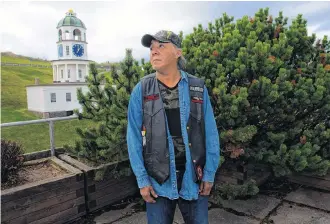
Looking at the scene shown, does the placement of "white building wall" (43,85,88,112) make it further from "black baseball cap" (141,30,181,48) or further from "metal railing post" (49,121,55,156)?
"black baseball cap" (141,30,181,48)

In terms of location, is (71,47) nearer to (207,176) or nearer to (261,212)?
(261,212)

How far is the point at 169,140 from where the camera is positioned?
2426mm

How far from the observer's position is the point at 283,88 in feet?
13.4

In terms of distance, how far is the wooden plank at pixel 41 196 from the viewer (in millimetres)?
A: 3395

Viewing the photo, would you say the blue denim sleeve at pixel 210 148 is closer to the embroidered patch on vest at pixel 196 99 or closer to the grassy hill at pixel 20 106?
the embroidered patch on vest at pixel 196 99

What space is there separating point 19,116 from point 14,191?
5043 cm

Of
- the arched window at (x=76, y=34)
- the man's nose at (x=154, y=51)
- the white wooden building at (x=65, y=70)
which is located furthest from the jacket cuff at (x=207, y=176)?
the arched window at (x=76, y=34)

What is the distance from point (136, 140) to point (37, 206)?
2.08 meters

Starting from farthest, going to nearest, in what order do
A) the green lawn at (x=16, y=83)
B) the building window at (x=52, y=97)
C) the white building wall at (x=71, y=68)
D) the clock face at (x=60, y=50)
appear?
the green lawn at (x=16, y=83)
the building window at (x=52, y=97)
the white building wall at (x=71, y=68)
the clock face at (x=60, y=50)

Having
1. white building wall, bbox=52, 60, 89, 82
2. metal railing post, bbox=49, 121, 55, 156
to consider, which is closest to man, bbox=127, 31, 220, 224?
metal railing post, bbox=49, 121, 55, 156

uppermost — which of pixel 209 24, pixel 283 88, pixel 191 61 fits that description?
pixel 209 24

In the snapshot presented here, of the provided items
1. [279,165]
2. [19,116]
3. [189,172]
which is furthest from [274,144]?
[19,116]

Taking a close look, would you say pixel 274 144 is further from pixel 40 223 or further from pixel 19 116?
pixel 19 116

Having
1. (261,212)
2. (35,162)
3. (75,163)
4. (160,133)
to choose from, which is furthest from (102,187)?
(261,212)
